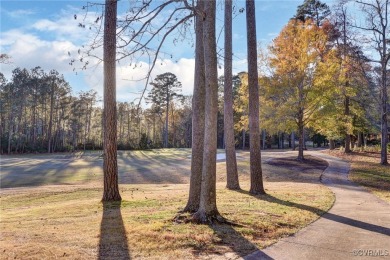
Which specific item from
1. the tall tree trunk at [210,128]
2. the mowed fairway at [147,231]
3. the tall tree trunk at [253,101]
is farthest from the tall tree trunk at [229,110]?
the tall tree trunk at [210,128]

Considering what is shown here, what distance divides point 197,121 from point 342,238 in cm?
364

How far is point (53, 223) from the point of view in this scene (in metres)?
7.37

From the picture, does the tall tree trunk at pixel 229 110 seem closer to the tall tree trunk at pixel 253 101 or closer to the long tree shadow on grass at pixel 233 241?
the tall tree trunk at pixel 253 101

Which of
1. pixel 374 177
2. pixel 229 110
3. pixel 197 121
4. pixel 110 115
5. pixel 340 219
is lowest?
pixel 374 177

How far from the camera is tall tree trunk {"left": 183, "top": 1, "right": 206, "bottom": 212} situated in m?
7.89

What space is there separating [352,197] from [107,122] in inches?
328

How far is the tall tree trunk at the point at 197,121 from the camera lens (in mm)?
7887

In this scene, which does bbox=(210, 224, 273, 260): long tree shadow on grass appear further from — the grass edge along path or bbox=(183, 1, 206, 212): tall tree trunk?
bbox=(183, 1, 206, 212): tall tree trunk

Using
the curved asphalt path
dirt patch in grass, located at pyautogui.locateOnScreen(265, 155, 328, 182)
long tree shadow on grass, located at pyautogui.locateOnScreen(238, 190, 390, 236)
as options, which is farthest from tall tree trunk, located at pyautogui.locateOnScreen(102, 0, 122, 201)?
dirt patch in grass, located at pyautogui.locateOnScreen(265, 155, 328, 182)

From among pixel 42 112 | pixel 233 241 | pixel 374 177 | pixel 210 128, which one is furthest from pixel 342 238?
pixel 42 112

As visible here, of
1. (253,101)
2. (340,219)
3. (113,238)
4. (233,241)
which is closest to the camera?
(233,241)

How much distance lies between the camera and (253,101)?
12234 mm

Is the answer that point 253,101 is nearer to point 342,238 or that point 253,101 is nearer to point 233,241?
point 342,238

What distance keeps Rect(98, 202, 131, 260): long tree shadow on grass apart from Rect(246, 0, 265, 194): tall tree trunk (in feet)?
18.4
